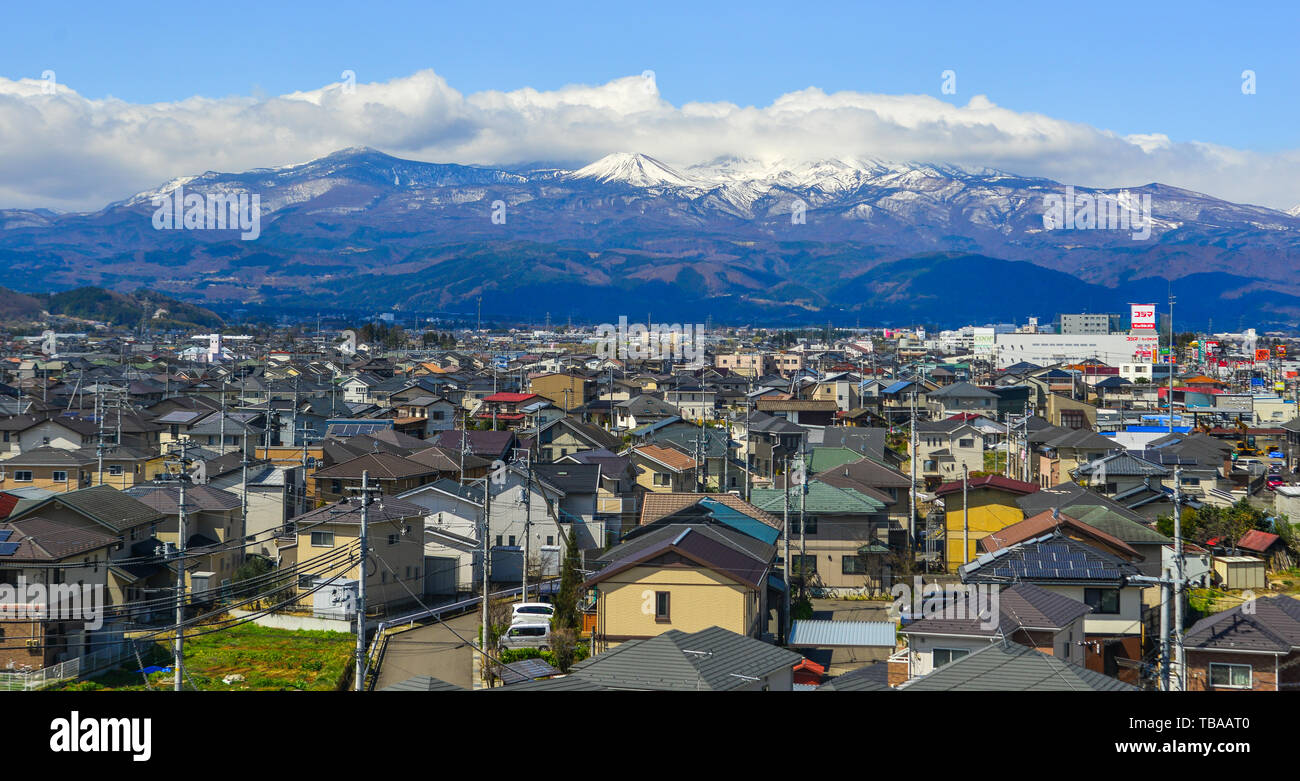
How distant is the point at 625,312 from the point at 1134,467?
16954cm

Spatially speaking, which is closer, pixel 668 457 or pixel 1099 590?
pixel 1099 590

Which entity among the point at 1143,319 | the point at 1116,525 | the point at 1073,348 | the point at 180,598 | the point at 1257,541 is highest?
the point at 1143,319

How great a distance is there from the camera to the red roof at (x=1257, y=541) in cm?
1499

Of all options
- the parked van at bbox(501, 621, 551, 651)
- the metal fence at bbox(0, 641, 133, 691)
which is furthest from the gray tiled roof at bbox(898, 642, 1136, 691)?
the metal fence at bbox(0, 641, 133, 691)

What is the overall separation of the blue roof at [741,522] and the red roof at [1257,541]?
21.6ft

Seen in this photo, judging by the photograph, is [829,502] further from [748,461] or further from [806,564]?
[748,461]

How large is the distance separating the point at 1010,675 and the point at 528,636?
238 inches

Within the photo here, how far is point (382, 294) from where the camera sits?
18438 centimetres

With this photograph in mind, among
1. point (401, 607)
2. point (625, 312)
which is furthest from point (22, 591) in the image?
point (625, 312)
